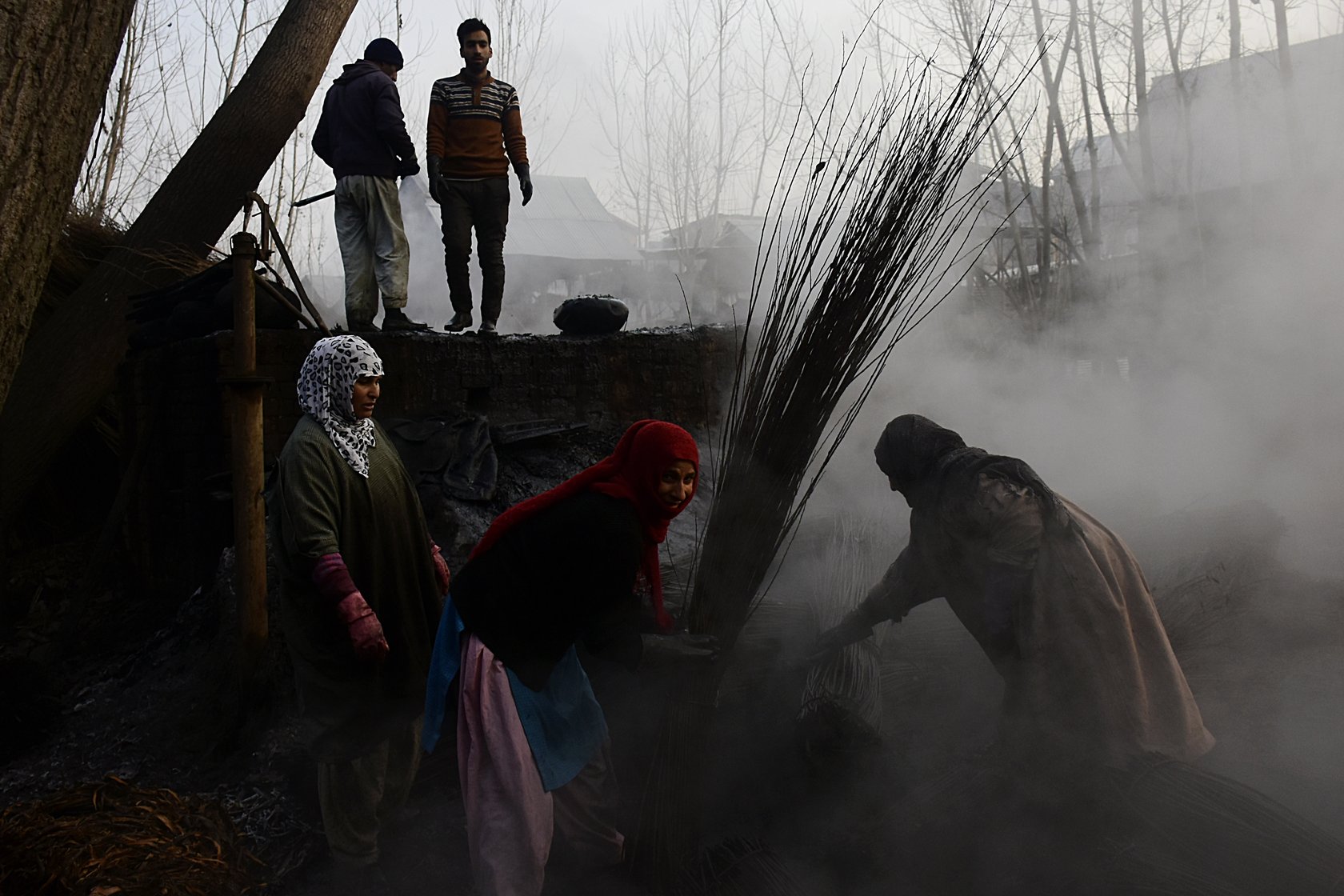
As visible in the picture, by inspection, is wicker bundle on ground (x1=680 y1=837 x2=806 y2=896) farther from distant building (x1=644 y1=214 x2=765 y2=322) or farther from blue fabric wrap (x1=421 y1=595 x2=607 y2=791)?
distant building (x1=644 y1=214 x2=765 y2=322)

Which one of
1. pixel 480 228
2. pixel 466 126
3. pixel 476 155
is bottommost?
pixel 480 228

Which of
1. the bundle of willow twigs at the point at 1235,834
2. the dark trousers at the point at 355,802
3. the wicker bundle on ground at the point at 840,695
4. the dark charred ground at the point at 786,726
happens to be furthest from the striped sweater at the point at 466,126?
the bundle of willow twigs at the point at 1235,834

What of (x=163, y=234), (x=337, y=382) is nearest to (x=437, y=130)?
(x=163, y=234)

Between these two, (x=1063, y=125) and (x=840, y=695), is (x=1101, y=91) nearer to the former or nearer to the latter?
(x=1063, y=125)

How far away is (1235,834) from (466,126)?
5.24 metres

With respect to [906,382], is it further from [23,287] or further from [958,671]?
[23,287]

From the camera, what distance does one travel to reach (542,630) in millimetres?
2297

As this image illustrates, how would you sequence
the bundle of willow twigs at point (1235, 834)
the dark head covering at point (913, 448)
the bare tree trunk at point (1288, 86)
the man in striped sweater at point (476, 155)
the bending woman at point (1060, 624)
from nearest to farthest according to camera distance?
the bundle of willow twigs at point (1235, 834) < the bending woman at point (1060, 624) < the dark head covering at point (913, 448) < the man in striped sweater at point (476, 155) < the bare tree trunk at point (1288, 86)

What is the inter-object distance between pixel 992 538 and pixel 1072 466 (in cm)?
400

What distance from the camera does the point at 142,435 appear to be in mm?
4766

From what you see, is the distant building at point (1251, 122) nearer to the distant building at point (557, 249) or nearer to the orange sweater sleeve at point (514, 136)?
the orange sweater sleeve at point (514, 136)

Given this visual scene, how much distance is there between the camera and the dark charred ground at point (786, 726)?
2760 millimetres

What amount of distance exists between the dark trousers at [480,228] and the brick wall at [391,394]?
0.52m

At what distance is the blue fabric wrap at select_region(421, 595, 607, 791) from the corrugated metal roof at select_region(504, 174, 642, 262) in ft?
65.6
